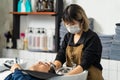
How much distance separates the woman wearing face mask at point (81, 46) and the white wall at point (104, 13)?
35.5 inches

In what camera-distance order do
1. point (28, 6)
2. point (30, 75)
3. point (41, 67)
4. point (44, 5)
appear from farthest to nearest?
point (28, 6)
point (44, 5)
point (41, 67)
point (30, 75)

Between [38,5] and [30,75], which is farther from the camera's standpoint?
[38,5]

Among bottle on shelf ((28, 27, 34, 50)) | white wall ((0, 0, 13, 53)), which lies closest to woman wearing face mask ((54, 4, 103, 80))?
bottle on shelf ((28, 27, 34, 50))

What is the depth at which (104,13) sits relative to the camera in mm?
2654

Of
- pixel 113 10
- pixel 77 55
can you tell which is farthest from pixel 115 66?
pixel 77 55

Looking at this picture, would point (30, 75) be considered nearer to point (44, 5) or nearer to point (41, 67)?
point (41, 67)

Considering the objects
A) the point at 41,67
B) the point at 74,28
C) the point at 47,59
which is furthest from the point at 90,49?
the point at 47,59

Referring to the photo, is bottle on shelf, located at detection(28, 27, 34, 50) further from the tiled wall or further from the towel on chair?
the towel on chair

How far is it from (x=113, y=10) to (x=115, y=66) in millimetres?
598

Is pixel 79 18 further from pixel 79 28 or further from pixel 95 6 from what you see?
pixel 95 6

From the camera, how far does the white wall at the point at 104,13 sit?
2.59m

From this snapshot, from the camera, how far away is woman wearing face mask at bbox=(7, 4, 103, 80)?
1658mm

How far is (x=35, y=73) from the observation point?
1416 millimetres

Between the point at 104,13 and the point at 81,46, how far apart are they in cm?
103
